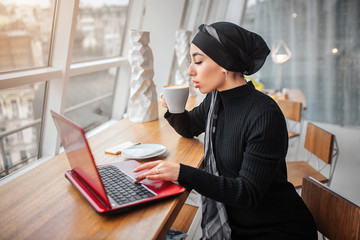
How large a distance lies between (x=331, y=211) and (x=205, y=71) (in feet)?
2.22

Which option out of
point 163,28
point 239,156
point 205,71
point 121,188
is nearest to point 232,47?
point 205,71

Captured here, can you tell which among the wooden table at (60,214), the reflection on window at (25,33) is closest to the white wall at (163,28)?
the reflection on window at (25,33)

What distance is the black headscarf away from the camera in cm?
107

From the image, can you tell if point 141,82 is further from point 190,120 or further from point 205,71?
point 205,71

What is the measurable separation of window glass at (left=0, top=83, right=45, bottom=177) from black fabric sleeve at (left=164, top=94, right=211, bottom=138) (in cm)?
82

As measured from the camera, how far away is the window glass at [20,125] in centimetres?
169

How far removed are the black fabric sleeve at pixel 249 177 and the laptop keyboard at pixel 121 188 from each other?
0.41ft

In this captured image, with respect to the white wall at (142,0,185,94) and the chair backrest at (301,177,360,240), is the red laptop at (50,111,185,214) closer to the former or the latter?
the chair backrest at (301,177,360,240)

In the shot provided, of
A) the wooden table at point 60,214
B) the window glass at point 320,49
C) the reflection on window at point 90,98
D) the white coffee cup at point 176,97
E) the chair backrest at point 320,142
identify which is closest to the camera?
the wooden table at point 60,214

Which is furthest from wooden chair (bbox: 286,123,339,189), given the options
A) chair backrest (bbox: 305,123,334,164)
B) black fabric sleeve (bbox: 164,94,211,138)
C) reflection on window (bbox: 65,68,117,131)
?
reflection on window (bbox: 65,68,117,131)

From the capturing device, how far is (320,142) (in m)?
1.98

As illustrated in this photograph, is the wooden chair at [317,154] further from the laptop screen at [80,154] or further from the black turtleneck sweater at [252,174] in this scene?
the laptop screen at [80,154]

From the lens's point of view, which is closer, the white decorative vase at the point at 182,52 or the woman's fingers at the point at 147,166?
the woman's fingers at the point at 147,166

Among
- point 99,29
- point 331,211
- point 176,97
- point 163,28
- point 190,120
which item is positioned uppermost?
point 163,28
